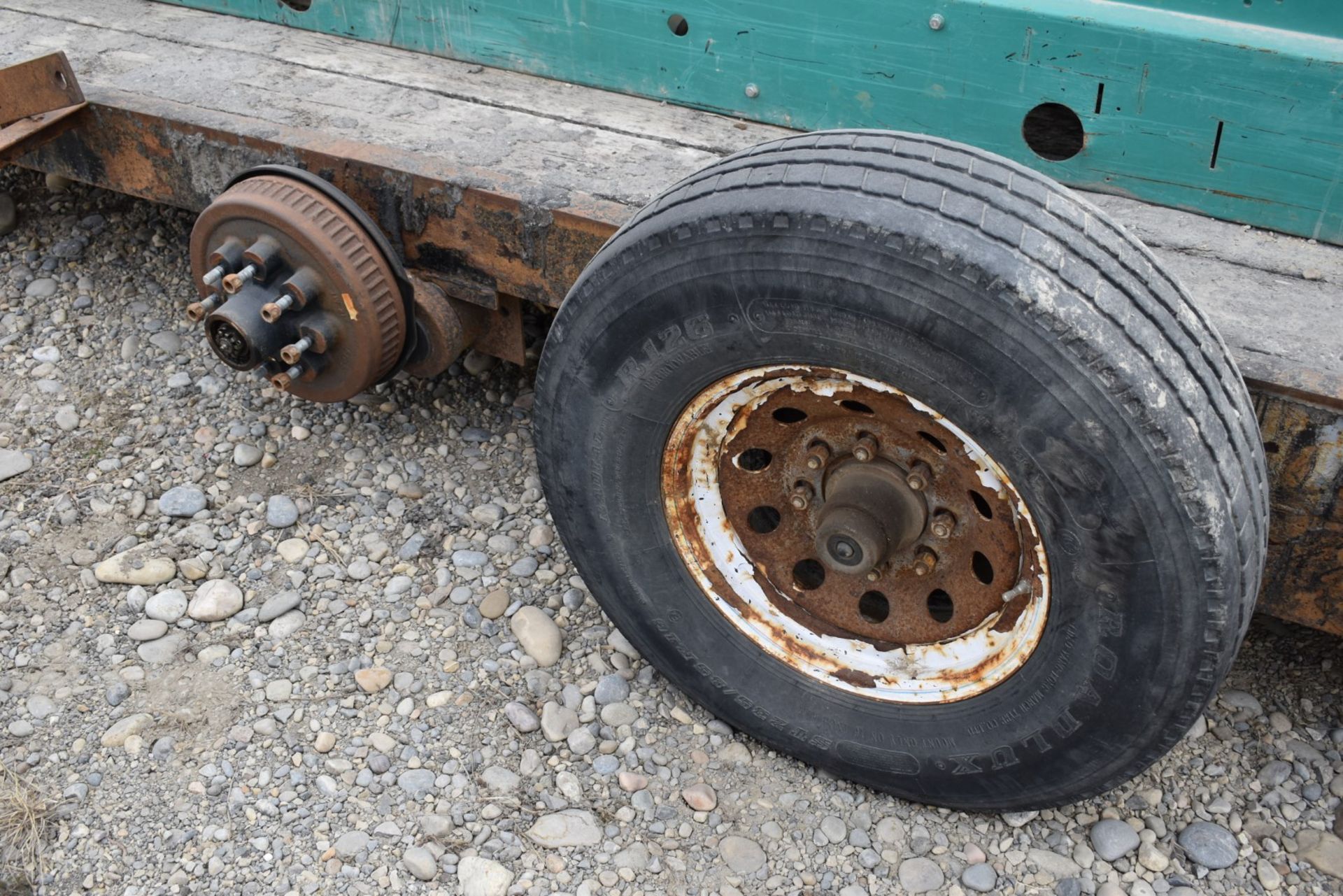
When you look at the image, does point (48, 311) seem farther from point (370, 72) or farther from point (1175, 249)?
point (1175, 249)

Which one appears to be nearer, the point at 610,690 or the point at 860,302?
the point at 860,302

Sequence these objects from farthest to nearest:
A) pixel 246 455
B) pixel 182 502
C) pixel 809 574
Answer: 1. pixel 246 455
2. pixel 182 502
3. pixel 809 574

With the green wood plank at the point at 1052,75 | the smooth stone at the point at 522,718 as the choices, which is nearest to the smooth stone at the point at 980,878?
the smooth stone at the point at 522,718

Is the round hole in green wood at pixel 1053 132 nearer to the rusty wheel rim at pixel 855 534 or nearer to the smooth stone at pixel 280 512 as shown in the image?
the rusty wheel rim at pixel 855 534

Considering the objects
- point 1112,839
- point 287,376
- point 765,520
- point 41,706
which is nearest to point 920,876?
point 1112,839

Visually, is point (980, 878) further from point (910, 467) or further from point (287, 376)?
point (287, 376)

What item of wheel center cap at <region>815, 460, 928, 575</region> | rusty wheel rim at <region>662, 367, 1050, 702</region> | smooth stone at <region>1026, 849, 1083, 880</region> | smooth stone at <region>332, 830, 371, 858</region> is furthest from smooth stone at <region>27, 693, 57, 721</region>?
smooth stone at <region>1026, 849, 1083, 880</region>

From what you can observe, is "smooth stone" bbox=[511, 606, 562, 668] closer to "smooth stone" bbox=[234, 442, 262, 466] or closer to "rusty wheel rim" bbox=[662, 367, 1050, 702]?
"rusty wheel rim" bbox=[662, 367, 1050, 702]

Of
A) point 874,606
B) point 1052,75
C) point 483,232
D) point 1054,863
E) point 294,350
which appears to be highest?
point 1052,75

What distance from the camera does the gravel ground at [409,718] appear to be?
2.50 meters

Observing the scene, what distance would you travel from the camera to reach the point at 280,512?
3.34 meters

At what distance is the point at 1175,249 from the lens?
2.60 meters

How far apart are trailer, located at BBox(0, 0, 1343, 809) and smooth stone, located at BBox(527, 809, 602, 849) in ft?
1.21

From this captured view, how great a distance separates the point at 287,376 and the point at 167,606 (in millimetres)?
676
